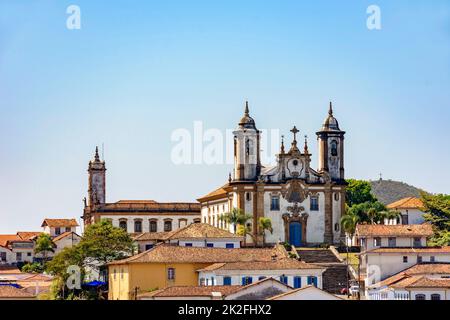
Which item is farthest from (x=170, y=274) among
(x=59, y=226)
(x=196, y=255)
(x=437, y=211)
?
(x=59, y=226)

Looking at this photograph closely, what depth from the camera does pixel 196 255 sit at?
62.4 m

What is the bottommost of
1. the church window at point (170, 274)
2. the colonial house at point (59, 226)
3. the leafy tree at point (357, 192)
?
the church window at point (170, 274)

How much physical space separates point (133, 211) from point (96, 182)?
4.04 metres

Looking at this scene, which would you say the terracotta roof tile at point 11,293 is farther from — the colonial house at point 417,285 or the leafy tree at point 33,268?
the leafy tree at point 33,268

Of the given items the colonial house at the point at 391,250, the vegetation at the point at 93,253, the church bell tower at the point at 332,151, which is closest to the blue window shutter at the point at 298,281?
the colonial house at the point at 391,250

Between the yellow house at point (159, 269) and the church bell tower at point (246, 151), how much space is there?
18.7 metres

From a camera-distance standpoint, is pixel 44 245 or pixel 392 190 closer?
pixel 44 245

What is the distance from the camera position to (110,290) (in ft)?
202

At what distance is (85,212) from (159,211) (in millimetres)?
6694

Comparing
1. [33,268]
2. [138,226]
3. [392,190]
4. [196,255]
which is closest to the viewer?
[196,255]

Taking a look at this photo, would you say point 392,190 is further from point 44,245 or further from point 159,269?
point 159,269

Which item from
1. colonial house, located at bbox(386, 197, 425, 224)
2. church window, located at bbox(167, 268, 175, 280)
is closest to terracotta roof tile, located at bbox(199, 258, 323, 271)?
church window, located at bbox(167, 268, 175, 280)

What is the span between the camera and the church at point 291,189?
266 ft

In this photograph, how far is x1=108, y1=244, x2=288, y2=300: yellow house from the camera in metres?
58.8
